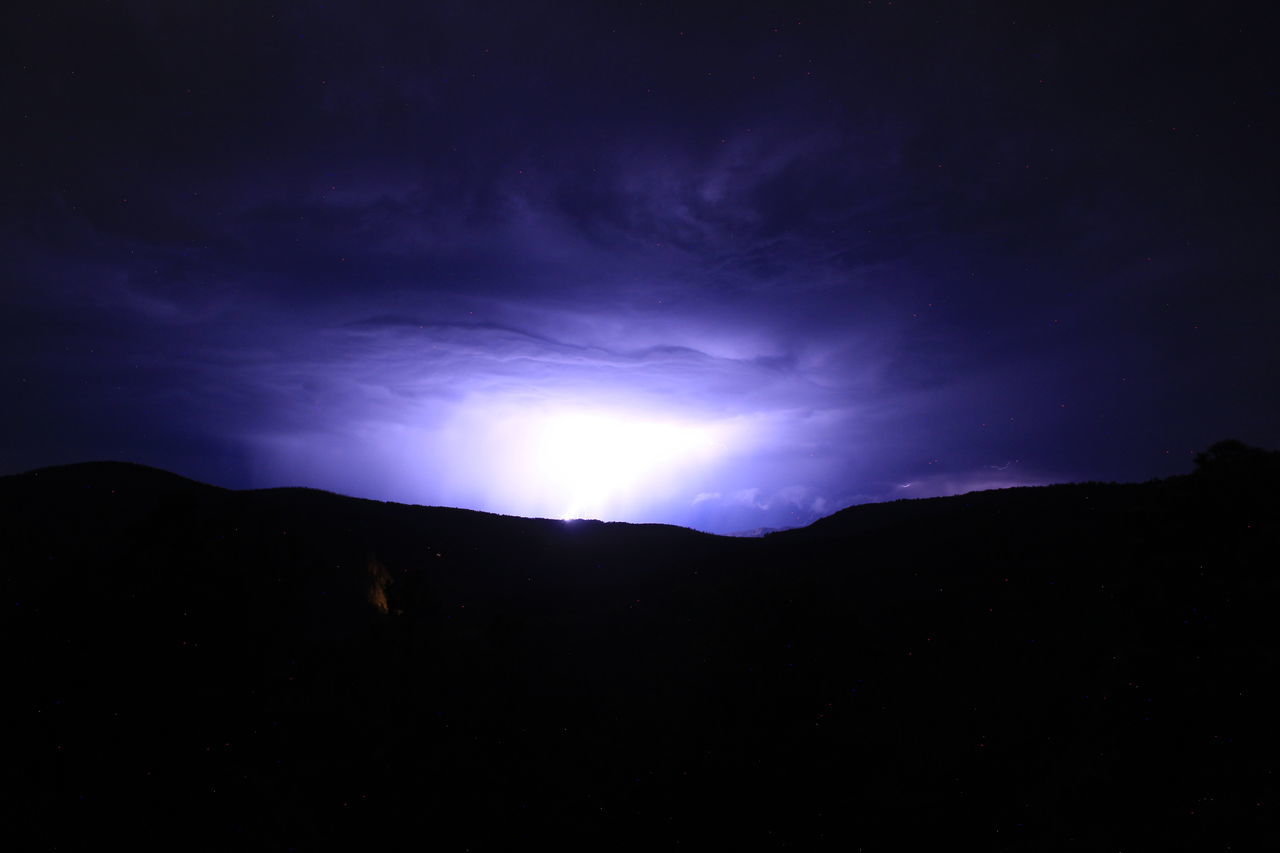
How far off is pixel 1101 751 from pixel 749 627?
1399cm

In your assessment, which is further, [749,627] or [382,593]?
[382,593]

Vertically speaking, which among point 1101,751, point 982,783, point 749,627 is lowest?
point 982,783

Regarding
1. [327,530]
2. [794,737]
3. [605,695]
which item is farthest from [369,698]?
[794,737]

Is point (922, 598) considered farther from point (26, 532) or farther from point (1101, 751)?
point (26, 532)

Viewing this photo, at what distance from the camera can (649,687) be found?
26.1 m

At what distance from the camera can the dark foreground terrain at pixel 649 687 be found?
1723cm

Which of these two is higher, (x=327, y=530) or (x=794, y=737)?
(x=327, y=530)

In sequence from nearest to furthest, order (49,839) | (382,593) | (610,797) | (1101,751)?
(49,839) → (1101,751) → (610,797) → (382,593)

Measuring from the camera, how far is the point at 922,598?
2897cm

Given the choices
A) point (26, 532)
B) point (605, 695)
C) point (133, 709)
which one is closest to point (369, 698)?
point (133, 709)

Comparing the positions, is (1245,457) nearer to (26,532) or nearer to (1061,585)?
(1061,585)

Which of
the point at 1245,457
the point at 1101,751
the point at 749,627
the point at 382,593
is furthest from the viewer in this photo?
the point at 1245,457

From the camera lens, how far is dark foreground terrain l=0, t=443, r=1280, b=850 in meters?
17.2

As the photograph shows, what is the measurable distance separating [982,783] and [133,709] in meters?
31.1
